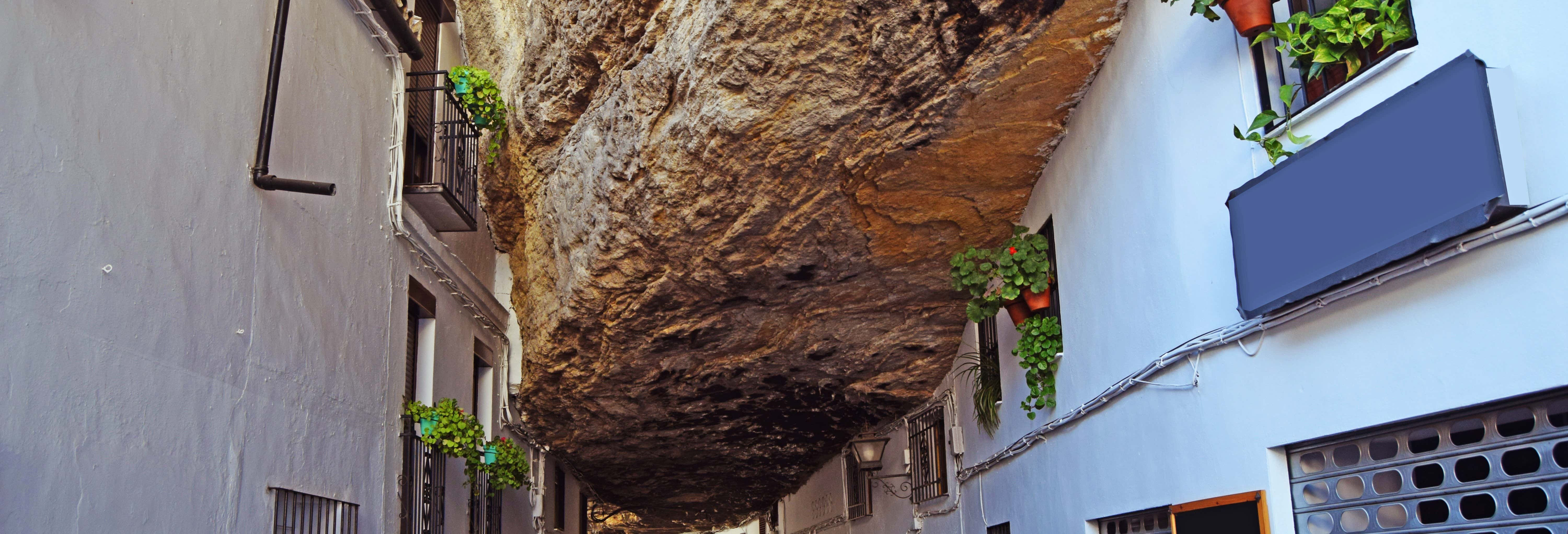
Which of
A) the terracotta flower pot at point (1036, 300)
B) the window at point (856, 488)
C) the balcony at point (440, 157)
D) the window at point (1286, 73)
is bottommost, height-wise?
the window at point (856, 488)

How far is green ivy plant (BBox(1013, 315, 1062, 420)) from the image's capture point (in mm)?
6215

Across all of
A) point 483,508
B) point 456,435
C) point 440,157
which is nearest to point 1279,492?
point 456,435

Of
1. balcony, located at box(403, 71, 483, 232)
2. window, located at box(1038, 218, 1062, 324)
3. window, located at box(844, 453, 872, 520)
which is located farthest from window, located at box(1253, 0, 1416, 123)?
window, located at box(844, 453, 872, 520)

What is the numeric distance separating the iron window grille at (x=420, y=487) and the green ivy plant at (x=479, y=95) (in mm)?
2259

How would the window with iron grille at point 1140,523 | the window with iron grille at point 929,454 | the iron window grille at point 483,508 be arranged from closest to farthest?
the window with iron grille at point 1140,523, the iron window grille at point 483,508, the window with iron grille at point 929,454

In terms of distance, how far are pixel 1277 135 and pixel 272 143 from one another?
4509 millimetres

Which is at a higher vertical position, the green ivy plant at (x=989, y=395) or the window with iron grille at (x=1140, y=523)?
the green ivy plant at (x=989, y=395)

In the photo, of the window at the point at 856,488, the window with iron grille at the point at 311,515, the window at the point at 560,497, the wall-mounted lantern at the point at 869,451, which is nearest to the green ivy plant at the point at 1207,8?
the window with iron grille at the point at 311,515

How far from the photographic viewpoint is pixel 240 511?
190 inches

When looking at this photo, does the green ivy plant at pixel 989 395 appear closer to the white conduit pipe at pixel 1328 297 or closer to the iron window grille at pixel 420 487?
the white conduit pipe at pixel 1328 297

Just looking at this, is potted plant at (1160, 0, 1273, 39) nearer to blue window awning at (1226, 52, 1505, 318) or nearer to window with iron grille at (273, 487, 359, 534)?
blue window awning at (1226, 52, 1505, 318)

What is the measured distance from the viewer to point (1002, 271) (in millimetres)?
6422

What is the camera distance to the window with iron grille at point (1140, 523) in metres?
4.73

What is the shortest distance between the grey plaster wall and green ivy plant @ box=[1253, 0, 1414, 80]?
13.3 ft
